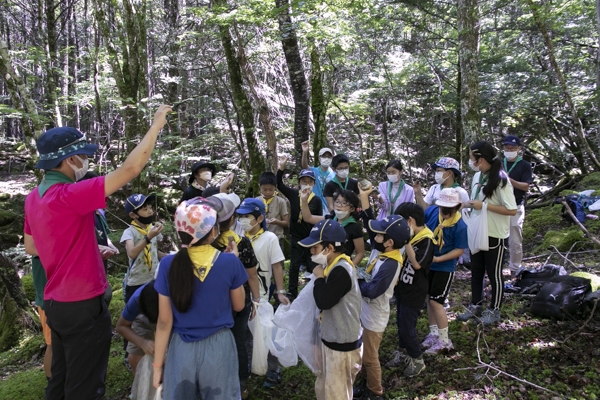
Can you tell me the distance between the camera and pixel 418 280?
3.89m

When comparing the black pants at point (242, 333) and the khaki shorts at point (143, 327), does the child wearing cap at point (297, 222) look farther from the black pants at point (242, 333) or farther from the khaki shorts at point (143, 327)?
the khaki shorts at point (143, 327)

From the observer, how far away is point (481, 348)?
4340mm

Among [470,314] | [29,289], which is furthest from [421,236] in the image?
[29,289]

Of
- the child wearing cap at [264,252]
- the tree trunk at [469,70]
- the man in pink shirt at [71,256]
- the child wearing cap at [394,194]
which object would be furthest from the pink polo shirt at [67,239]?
the tree trunk at [469,70]

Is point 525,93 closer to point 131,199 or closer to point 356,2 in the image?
point 356,2

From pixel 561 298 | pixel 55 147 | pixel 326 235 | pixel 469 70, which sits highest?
pixel 469 70

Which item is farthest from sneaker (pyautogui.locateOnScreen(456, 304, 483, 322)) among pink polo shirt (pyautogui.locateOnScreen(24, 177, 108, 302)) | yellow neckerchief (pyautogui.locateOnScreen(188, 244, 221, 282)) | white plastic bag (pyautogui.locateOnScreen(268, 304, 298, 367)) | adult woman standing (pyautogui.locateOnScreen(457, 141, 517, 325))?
pink polo shirt (pyautogui.locateOnScreen(24, 177, 108, 302))

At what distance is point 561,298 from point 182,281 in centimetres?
450

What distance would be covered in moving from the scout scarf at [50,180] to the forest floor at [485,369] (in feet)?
8.36

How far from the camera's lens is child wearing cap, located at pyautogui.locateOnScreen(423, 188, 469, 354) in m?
4.25

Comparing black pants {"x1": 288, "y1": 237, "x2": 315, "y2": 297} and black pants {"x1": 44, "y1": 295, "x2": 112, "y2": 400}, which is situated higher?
black pants {"x1": 44, "y1": 295, "x2": 112, "y2": 400}

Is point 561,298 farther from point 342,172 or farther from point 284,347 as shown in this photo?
point 284,347

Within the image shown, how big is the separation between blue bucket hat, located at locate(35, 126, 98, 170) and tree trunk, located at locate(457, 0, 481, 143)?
6.77 m

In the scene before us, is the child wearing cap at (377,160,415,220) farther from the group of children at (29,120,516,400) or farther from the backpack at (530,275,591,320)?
the backpack at (530,275,591,320)
